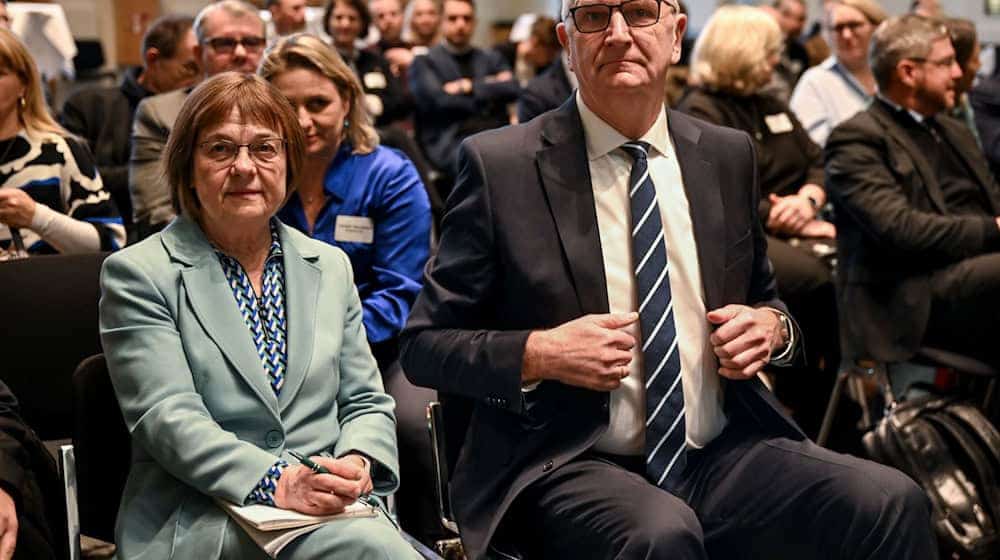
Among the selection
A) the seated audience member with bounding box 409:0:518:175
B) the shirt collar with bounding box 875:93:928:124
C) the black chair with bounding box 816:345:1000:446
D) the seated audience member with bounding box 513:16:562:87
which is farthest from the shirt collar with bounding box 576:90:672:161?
the seated audience member with bounding box 513:16:562:87

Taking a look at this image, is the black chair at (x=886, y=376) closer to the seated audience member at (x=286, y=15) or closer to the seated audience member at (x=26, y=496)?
the seated audience member at (x=26, y=496)

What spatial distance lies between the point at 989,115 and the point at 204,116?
369 centimetres

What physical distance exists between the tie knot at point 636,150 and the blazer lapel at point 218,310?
2.49 ft

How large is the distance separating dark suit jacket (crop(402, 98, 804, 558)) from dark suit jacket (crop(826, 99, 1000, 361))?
56.8 inches

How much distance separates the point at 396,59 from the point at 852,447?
467cm

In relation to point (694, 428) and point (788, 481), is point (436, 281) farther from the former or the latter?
point (788, 481)

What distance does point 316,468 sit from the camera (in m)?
2.07

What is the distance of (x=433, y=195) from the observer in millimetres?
4125

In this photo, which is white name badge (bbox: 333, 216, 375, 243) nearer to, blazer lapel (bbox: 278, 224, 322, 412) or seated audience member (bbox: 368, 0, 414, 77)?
blazer lapel (bbox: 278, 224, 322, 412)

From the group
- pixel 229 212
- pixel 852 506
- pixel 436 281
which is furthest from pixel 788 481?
pixel 229 212

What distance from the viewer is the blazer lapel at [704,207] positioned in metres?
2.30

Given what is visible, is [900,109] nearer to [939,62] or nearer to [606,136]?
[939,62]

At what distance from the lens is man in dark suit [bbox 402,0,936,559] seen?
2160 mm

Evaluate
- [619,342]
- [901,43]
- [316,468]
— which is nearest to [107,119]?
[901,43]
